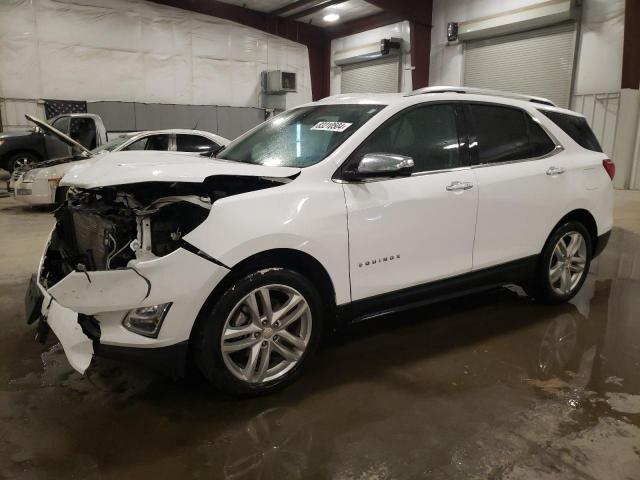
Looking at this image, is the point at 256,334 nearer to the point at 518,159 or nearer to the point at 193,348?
the point at 193,348

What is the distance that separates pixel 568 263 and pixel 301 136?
2.30m

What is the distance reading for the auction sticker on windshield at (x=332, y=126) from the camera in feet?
9.64

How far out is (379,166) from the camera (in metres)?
2.60

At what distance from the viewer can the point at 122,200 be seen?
8.34ft

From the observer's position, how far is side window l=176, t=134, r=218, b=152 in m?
8.10

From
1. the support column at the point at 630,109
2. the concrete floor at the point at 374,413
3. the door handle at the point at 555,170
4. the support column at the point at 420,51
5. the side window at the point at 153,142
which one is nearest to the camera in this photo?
the concrete floor at the point at 374,413

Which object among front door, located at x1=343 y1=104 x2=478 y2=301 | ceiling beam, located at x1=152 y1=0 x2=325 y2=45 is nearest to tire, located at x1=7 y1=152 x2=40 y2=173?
ceiling beam, located at x1=152 y1=0 x2=325 y2=45

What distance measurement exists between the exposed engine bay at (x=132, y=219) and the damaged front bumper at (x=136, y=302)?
0.31ft

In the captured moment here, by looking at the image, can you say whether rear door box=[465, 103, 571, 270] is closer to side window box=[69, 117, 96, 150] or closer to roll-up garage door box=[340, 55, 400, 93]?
side window box=[69, 117, 96, 150]

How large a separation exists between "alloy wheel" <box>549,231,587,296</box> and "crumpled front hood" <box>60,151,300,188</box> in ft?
7.47

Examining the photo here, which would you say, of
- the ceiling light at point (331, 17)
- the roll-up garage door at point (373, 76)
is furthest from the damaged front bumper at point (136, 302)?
the ceiling light at point (331, 17)

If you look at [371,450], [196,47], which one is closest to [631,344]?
[371,450]

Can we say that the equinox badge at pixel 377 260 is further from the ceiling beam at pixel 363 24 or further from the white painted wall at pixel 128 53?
the white painted wall at pixel 128 53

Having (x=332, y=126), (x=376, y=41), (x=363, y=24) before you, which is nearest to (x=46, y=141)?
(x=332, y=126)
